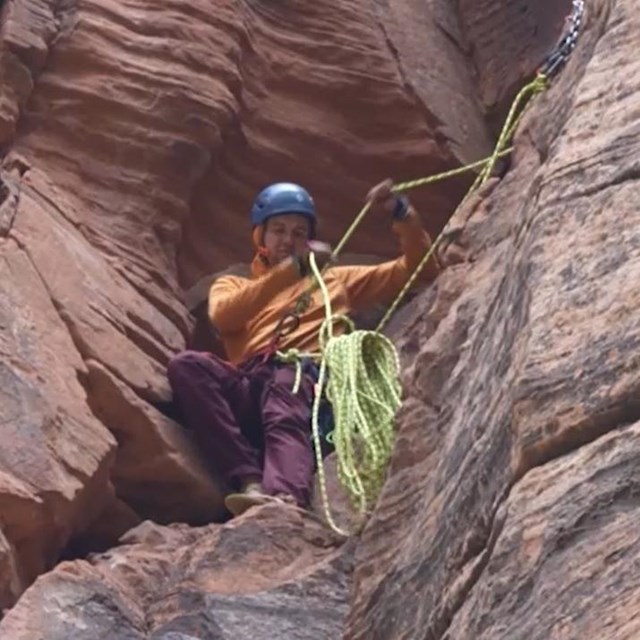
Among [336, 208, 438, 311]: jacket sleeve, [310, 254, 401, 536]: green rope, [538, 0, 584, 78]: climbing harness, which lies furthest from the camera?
[336, 208, 438, 311]: jacket sleeve

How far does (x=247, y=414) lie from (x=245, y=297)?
588 millimetres

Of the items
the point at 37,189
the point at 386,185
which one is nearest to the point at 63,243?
the point at 37,189

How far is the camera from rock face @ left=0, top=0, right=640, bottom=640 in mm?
4504

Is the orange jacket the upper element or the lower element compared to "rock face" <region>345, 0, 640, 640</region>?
lower

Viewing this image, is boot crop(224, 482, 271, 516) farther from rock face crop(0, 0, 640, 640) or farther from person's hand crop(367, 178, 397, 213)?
person's hand crop(367, 178, 397, 213)

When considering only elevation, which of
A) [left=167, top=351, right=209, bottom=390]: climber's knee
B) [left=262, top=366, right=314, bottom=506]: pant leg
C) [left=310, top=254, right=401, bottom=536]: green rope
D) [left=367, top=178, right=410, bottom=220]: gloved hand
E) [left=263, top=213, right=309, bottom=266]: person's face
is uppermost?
[left=367, top=178, right=410, bottom=220]: gloved hand

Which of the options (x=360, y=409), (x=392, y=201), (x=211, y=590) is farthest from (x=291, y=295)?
(x=211, y=590)

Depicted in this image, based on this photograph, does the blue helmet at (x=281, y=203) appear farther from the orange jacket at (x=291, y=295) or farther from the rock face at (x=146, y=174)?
the rock face at (x=146, y=174)

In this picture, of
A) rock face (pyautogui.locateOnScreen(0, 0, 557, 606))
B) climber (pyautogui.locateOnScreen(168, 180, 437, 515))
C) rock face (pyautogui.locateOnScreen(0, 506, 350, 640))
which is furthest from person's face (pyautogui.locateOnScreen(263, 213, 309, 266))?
rock face (pyautogui.locateOnScreen(0, 506, 350, 640))

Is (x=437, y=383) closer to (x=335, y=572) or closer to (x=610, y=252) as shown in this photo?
(x=335, y=572)

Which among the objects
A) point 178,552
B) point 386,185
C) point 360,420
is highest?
point 386,185

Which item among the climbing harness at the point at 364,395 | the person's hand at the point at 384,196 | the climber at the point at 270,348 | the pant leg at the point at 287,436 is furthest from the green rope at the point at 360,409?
the person's hand at the point at 384,196

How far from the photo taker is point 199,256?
30.0 ft

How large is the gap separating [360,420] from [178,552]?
71 centimetres
